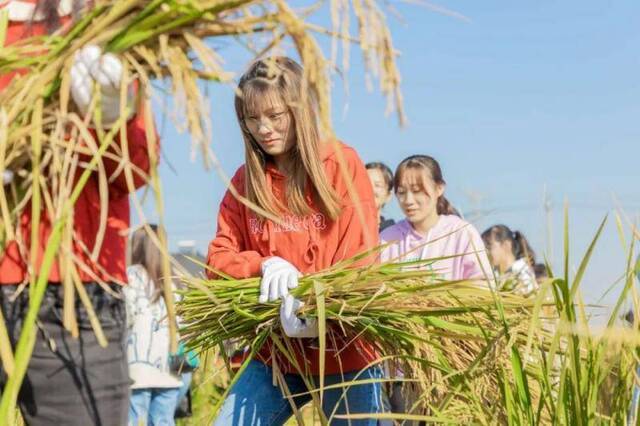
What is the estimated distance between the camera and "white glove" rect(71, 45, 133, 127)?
1960 millimetres

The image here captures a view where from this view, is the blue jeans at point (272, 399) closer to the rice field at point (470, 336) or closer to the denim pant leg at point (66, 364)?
the rice field at point (470, 336)

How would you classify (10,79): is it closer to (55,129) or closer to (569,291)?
(55,129)

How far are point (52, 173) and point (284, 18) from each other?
49 centimetres

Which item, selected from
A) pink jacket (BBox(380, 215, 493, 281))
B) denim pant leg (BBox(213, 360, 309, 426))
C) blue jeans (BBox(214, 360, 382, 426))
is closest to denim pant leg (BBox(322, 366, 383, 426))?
blue jeans (BBox(214, 360, 382, 426))

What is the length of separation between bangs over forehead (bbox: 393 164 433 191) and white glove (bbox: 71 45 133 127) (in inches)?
129

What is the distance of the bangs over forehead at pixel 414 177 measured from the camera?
17.1 feet

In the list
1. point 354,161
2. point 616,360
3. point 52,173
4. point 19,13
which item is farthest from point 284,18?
point 354,161

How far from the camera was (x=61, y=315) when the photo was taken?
2232 mm

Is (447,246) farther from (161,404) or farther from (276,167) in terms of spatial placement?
(161,404)

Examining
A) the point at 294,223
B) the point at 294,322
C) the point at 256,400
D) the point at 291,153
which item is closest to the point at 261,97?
the point at 291,153

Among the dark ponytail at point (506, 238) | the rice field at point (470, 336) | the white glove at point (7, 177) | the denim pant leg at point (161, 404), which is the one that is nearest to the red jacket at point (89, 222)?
the white glove at point (7, 177)

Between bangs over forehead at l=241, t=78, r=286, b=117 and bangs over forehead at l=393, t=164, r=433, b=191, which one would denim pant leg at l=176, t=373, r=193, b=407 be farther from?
bangs over forehead at l=241, t=78, r=286, b=117

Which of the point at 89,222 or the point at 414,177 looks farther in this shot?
the point at 414,177

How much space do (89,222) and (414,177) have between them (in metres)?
3.08
